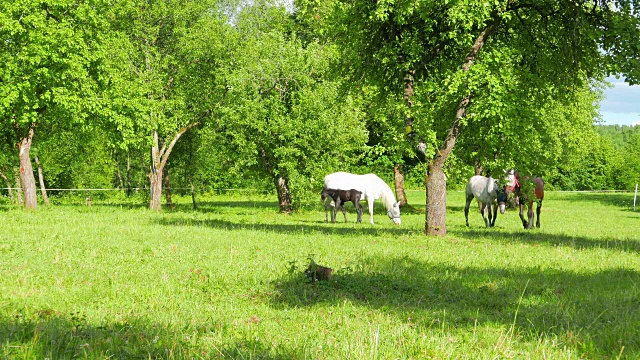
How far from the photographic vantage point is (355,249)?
14.1 meters

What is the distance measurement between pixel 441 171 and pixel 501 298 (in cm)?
935

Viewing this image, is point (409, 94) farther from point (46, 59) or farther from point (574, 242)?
point (46, 59)

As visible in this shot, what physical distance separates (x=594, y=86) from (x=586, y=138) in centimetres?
626

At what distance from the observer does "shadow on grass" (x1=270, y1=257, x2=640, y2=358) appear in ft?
22.9

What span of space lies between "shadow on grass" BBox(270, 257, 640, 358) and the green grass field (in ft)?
0.10

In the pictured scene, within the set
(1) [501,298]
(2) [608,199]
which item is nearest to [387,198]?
(1) [501,298]

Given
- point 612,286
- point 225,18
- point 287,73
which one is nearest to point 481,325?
point 612,286

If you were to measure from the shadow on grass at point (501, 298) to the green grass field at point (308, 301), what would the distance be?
1.2 inches

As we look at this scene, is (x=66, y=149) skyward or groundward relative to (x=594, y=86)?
groundward

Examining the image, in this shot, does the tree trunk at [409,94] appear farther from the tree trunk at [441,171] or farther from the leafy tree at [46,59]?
the leafy tree at [46,59]

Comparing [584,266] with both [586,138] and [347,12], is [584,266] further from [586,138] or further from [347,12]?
[586,138]

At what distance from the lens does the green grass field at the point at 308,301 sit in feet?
19.6

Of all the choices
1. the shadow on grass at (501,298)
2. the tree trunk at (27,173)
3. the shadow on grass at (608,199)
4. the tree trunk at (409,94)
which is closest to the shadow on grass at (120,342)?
the shadow on grass at (501,298)

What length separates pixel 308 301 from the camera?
8.38 meters
